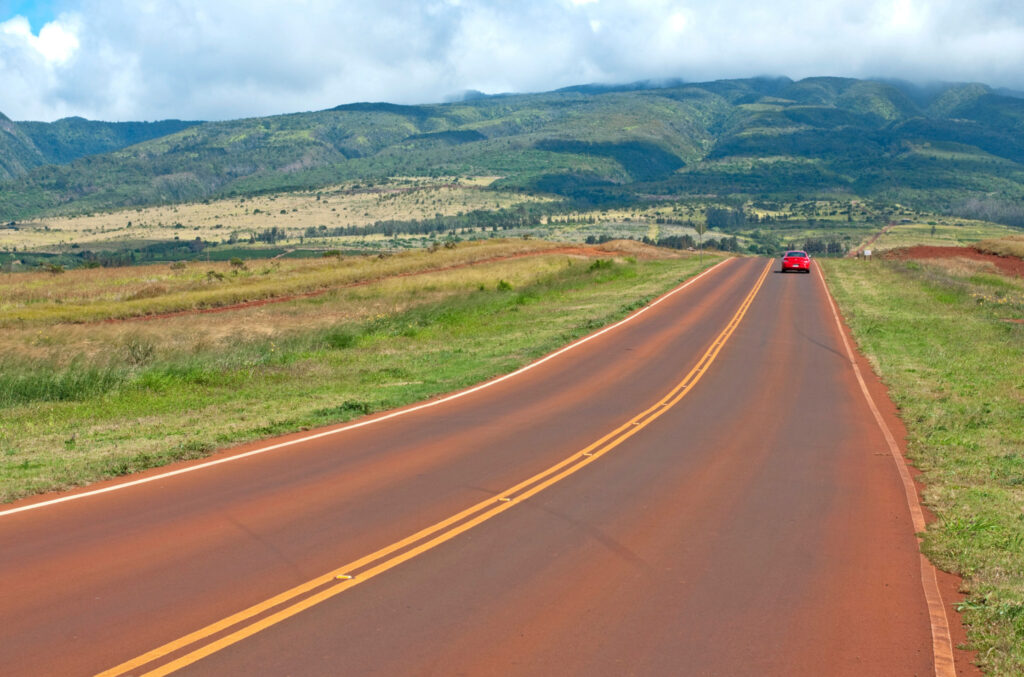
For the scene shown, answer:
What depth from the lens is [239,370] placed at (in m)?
22.5

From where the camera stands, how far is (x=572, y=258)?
7362cm

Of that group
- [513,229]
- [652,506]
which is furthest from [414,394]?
[513,229]

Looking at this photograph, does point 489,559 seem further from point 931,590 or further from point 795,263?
point 795,263

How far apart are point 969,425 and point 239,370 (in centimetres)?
1650

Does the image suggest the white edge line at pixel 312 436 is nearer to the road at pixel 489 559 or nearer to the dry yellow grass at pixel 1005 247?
the road at pixel 489 559

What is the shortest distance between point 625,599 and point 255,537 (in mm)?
4110

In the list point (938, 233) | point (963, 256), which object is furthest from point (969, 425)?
point (938, 233)

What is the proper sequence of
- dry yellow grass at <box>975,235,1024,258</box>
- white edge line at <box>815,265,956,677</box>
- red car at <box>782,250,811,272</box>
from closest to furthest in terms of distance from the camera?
white edge line at <box>815,265,956,677</box>, red car at <box>782,250,811,272</box>, dry yellow grass at <box>975,235,1024,258</box>

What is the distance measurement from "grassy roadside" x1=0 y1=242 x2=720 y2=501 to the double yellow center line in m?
4.96

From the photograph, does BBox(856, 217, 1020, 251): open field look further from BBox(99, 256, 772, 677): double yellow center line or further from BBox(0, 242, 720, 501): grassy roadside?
BBox(99, 256, 772, 677): double yellow center line

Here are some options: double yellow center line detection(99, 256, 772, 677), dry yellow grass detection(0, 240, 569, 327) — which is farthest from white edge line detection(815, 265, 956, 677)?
dry yellow grass detection(0, 240, 569, 327)

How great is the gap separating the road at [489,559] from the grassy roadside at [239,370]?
1.52 meters

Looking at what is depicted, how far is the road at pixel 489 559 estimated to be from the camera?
7.13m

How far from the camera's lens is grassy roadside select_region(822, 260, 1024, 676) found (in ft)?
28.0
